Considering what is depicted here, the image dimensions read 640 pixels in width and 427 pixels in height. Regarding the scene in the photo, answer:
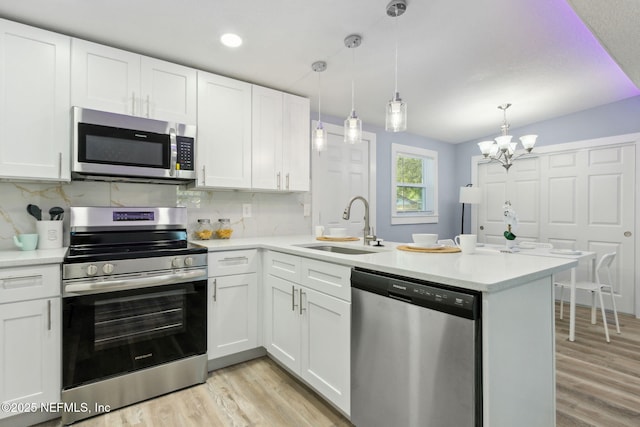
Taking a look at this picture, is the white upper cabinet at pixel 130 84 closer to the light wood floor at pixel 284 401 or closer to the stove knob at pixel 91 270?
the stove knob at pixel 91 270

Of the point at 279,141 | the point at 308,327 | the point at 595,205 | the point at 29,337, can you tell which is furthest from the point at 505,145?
the point at 29,337

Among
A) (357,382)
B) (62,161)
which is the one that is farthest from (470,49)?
(62,161)

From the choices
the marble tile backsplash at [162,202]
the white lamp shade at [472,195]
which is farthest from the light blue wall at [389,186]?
the marble tile backsplash at [162,202]

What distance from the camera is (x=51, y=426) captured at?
1.73 m

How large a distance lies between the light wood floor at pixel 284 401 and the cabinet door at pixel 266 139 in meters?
1.53

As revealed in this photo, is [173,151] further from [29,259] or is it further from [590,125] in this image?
[590,125]

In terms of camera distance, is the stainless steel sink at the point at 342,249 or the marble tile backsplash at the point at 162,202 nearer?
the marble tile backsplash at the point at 162,202

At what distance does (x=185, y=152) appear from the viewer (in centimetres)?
243

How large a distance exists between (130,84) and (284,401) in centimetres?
238

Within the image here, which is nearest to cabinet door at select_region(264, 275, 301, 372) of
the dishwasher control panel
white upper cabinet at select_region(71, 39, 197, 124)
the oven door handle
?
the oven door handle

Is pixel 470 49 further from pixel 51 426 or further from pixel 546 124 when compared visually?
pixel 51 426

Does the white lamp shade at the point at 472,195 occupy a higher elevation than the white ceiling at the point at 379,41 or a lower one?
lower

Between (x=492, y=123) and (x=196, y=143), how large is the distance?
3857 mm

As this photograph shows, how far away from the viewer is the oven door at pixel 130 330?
1771 millimetres
